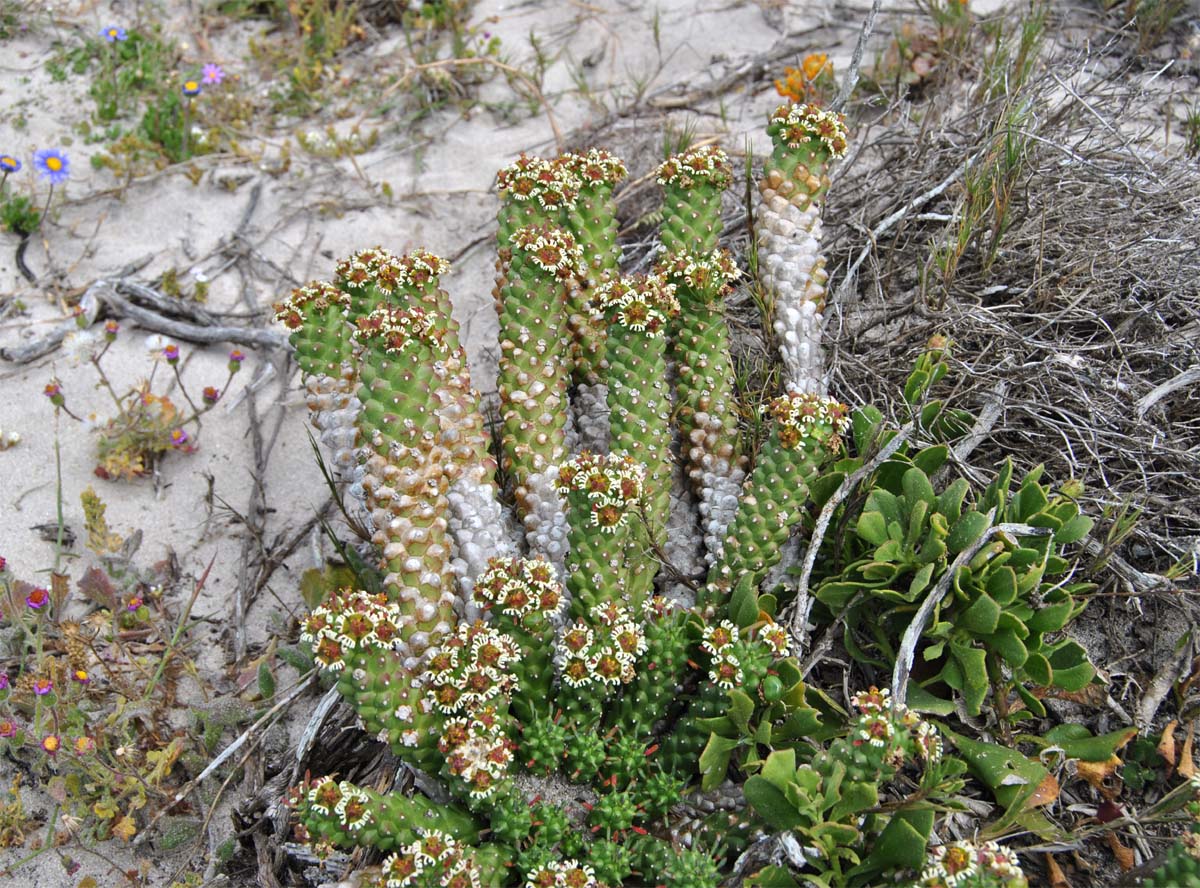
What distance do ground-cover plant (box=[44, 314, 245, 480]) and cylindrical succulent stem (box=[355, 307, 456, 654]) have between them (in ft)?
5.33

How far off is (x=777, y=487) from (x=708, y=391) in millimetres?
502

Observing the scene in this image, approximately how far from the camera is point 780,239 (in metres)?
3.45

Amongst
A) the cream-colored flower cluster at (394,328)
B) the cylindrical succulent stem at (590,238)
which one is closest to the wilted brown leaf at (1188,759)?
the cylindrical succulent stem at (590,238)

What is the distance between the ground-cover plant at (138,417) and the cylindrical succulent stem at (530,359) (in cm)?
163

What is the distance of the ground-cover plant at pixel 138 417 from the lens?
162 inches

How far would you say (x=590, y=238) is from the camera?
3.41 metres

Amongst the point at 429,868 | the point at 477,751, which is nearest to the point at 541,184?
the point at 477,751

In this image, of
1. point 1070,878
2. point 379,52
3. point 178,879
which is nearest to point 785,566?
point 1070,878

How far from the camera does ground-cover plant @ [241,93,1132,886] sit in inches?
96.8

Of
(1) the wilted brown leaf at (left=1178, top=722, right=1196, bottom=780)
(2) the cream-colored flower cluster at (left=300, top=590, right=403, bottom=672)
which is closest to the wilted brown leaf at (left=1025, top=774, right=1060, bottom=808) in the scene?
(1) the wilted brown leaf at (left=1178, top=722, right=1196, bottom=780)

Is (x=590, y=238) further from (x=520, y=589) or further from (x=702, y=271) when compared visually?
(x=520, y=589)

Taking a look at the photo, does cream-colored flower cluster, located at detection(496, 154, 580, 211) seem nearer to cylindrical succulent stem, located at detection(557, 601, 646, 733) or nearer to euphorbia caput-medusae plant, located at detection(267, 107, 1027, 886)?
euphorbia caput-medusae plant, located at detection(267, 107, 1027, 886)

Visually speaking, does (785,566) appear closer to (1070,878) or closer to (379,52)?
(1070,878)

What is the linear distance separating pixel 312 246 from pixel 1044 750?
4.17m
